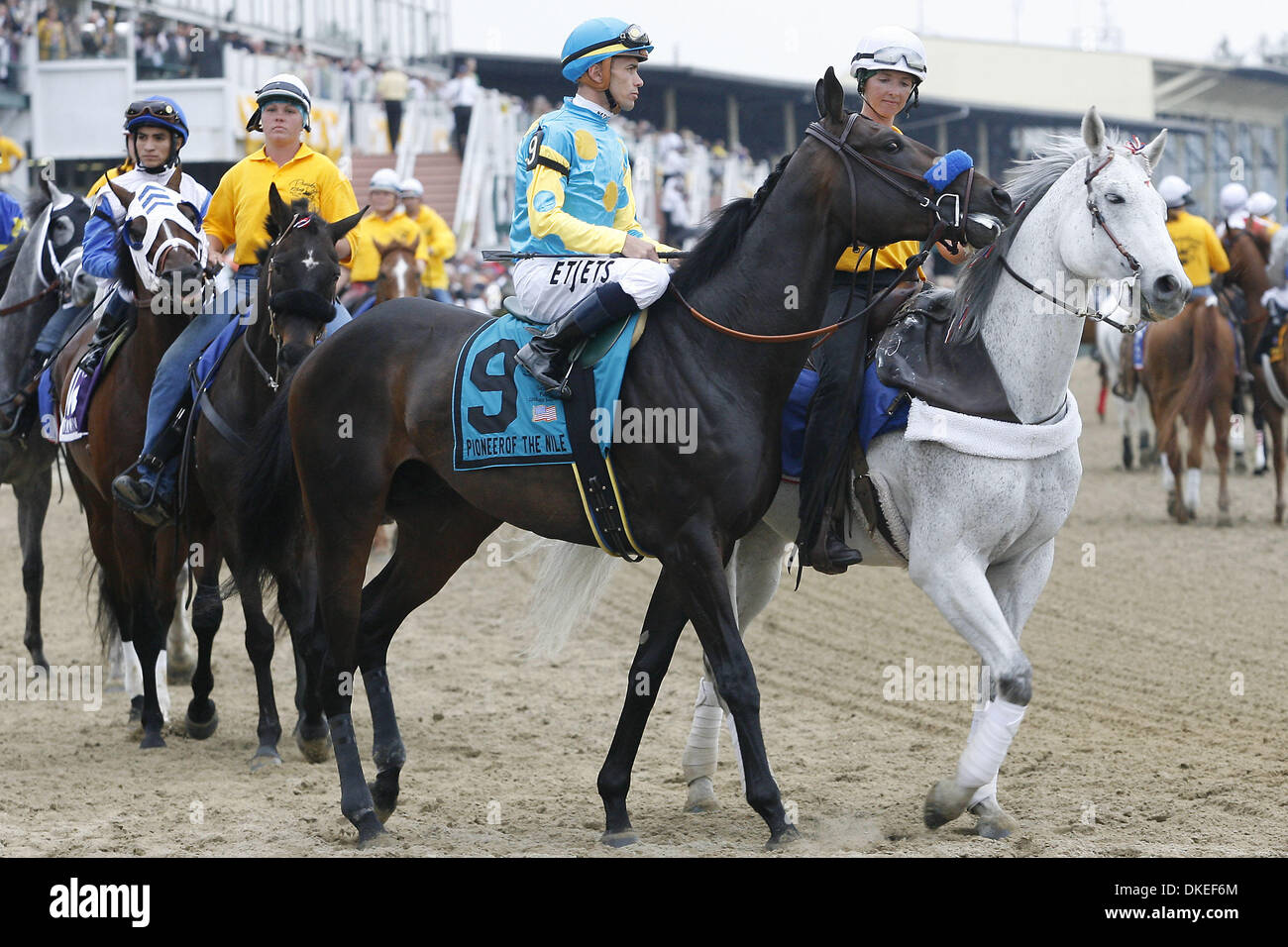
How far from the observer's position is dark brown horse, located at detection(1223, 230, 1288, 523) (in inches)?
500

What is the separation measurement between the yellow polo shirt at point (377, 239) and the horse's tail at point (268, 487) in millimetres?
6113

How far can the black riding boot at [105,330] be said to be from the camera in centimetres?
697

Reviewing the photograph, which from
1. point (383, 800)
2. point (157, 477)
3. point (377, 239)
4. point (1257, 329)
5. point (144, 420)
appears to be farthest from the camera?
point (1257, 329)

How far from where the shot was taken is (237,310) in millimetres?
6695

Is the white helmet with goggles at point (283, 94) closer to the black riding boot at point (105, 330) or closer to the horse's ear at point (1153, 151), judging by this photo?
the black riding boot at point (105, 330)

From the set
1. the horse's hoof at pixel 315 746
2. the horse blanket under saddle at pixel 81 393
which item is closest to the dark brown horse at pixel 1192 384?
the horse's hoof at pixel 315 746

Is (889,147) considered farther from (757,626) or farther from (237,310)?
(757,626)

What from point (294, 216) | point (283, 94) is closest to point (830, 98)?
point (294, 216)

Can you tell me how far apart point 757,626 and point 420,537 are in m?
4.18

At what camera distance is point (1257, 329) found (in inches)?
507

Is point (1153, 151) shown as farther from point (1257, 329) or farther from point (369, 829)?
point (1257, 329)

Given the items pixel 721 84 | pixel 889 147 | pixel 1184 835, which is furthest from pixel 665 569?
pixel 721 84

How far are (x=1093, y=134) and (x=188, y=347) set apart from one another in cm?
382
